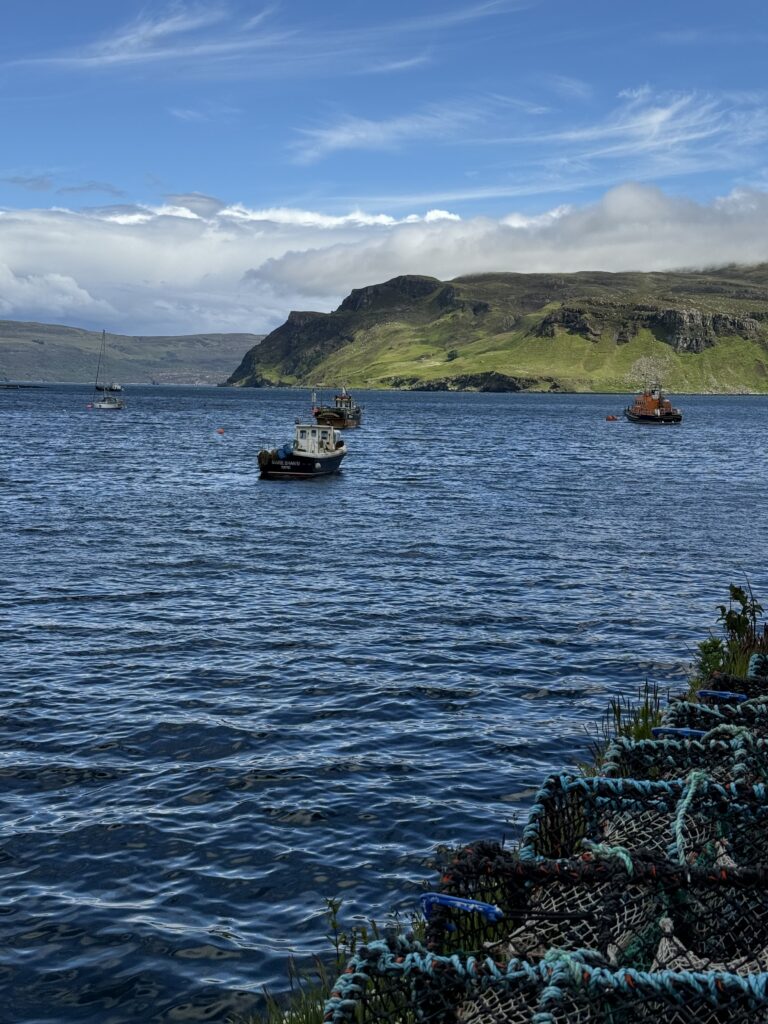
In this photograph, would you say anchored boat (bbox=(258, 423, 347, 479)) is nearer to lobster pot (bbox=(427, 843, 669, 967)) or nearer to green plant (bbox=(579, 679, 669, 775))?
green plant (bbox=(579, 679, 669, 775))

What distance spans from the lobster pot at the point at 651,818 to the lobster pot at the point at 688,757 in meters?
0.77

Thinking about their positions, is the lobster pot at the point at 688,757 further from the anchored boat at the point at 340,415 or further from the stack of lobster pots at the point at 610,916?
the anchored boat at the point at 340,415

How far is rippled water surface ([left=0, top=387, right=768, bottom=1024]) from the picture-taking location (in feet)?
38.5

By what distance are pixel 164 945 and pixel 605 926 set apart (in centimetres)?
596

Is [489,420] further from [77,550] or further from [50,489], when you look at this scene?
[77,550]

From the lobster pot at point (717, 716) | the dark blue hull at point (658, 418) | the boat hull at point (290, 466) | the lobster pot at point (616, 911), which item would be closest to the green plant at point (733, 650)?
the lobster pot at point (717, 716)

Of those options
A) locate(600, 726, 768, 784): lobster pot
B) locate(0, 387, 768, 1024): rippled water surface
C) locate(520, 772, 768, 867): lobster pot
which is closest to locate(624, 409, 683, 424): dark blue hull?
locate(0, 387, 768, 1024): rippled water surface

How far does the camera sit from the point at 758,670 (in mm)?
16547

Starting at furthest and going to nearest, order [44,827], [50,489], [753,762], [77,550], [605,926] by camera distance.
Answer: [50,489]
[77,550]
[44,827]
[753,762]
[605,926]

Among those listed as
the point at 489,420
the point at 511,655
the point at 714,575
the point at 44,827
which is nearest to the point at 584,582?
the point at 714,575

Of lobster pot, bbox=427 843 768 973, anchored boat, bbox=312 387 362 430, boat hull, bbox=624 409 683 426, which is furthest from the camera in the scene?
boat hull, bbox=624 409 683 426

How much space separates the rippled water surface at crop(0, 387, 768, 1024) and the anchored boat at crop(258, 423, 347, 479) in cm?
1520

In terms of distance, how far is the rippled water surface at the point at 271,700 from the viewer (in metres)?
11.8

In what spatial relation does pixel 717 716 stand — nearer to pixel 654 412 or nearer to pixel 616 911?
pixel 616 911
